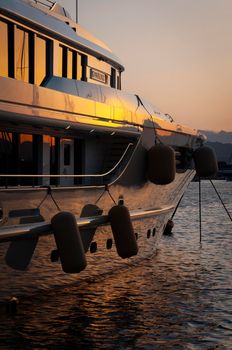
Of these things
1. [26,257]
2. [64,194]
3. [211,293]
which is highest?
[64,194]

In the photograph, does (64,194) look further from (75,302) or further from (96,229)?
(75,302)

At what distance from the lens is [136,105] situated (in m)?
12.1

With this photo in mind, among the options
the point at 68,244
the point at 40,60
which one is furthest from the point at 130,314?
the point at 40,60

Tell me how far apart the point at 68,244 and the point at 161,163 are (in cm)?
368

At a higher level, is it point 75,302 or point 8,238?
point 8,238

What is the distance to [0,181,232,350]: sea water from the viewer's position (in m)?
8.70

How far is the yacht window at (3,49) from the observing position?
9.87 m

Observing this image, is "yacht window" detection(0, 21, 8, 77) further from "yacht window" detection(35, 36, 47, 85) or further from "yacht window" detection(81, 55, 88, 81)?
"yacht window" detection(81, 55, 88, 81)

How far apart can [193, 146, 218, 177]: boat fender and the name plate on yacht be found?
2.98m

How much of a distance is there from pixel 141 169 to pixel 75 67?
8.73ft

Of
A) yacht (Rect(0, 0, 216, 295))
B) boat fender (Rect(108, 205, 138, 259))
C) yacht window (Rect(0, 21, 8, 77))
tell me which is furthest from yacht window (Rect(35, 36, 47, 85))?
boat fender (Rect(108, 205, 138, 259))

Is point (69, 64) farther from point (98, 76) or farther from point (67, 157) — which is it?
point (67, 157)

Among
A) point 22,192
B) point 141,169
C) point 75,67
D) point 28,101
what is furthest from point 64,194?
point 75,67

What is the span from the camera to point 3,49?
9914 mm
